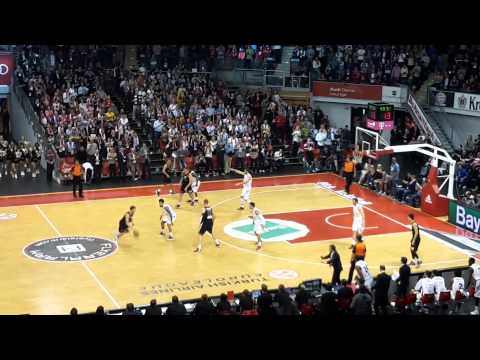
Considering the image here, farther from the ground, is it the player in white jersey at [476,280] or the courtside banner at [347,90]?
the courtside banner at [347,90]

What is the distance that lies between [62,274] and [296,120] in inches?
697

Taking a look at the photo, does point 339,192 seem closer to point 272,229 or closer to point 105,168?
point 272,229

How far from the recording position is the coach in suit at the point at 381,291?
60.6ft

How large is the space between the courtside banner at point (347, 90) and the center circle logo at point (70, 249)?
1621cm

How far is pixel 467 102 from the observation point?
34688 mm

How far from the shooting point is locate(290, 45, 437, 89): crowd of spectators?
37.6 m

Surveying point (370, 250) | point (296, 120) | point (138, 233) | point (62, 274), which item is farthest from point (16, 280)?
point (296, 120)

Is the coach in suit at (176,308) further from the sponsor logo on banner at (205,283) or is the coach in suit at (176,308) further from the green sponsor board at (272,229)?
the green sponsor board at (272,229)

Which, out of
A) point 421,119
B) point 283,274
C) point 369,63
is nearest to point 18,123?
point 369,63

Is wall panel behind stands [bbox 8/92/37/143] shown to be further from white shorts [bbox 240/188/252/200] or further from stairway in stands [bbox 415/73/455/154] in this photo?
stairway in stands [bbox 415/73/455/154]

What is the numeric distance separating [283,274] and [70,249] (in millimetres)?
6238

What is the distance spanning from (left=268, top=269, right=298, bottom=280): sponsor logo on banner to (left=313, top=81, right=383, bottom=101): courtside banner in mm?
Answer: 16085

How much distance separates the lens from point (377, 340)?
1174 cm

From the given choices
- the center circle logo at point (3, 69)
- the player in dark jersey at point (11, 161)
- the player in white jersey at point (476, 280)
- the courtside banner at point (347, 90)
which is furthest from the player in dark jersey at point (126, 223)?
the courtside banner at point (347, 90)
